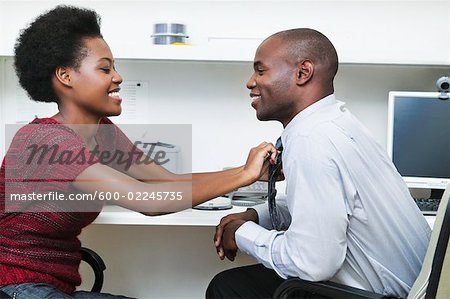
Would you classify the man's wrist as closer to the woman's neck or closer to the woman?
the woman

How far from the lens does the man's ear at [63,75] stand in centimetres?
155

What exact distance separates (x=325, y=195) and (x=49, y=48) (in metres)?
0.84

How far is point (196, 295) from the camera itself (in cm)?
256

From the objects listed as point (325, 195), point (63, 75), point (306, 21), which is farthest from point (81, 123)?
point (306, 21)

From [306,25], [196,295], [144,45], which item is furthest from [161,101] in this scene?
[196,295]

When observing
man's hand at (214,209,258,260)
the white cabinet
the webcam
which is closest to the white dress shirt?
man's hand at (214,209,258,260)

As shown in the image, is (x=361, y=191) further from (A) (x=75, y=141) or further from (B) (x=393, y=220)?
(A) (x=75, y=141)

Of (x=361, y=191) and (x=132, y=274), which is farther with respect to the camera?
(x=132, y=274)

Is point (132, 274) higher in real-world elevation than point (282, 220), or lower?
lower

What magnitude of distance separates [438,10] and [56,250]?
1.80 metres

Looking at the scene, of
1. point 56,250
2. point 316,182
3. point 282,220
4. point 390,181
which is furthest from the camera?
point 282,220

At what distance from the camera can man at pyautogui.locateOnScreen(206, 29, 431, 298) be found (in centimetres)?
127

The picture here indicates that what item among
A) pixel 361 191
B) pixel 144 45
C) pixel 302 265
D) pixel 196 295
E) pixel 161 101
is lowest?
pixel 196 295

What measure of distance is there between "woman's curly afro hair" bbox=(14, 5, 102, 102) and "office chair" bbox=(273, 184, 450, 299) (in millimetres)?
836
